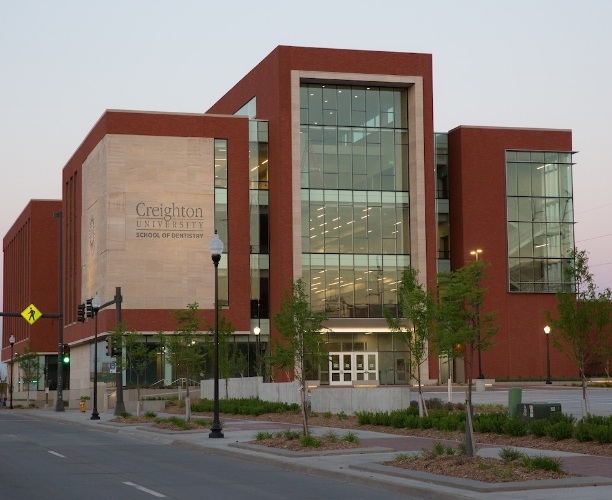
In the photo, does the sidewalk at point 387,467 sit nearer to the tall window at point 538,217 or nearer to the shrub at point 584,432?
the shrub at point 584,432

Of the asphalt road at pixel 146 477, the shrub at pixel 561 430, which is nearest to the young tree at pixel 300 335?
the asphalt road at pixel 146 477

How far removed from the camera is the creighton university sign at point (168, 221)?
71.6 m

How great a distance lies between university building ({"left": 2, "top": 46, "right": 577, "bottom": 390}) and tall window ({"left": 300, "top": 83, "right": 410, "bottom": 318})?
99 millimetres

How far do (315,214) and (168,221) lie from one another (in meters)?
10.2

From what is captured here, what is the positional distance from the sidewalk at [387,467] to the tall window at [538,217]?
4759 centimetres

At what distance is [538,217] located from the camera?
77.7 metres

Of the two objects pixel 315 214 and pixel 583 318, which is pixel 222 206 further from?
pixel 583 318

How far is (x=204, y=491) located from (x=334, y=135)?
57.3m

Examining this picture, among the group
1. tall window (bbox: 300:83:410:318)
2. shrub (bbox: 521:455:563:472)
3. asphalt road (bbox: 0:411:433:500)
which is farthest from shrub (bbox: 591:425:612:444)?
tall window (bbox: 300:83:410:318)

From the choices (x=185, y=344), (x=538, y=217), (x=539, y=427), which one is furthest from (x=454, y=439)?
(x=538, y=217)

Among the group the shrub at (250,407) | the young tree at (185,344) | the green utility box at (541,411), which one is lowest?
the shrub at (250,407)

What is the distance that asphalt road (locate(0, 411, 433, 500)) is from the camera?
Answer: 53.8 feet

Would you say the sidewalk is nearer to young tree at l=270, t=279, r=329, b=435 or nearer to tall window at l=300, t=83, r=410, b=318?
young tree at l=270, t=279, r=329, b=435

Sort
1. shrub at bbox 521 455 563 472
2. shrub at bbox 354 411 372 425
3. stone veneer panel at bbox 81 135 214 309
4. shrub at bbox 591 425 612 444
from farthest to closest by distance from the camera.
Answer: stone veneer panel at bbox 81 135 214 309 → shrub at bbox 354 411 372 425 → shrub at bbox 591 425 612 444 → shrub at bbox 521 455 563 472
